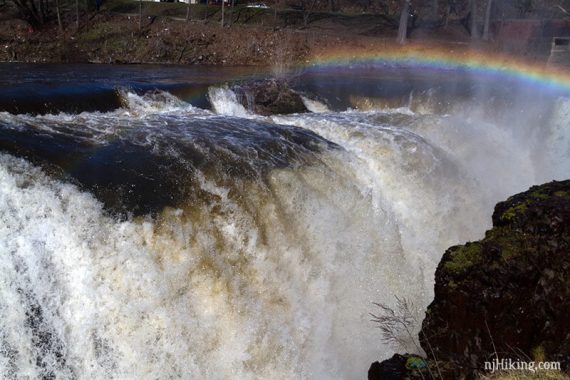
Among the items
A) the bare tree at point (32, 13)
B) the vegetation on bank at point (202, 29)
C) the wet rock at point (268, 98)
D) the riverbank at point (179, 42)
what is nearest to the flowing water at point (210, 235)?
the wet rock at point (268, 98)

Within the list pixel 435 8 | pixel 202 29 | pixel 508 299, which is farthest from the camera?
pixel 435 8

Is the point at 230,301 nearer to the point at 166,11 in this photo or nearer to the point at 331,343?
the point at 331,343

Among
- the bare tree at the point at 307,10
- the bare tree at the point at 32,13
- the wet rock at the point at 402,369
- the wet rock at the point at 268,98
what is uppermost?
the bare tree at the point at 307,10

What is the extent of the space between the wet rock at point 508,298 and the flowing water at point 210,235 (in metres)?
0.86

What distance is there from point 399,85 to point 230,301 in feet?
39.0

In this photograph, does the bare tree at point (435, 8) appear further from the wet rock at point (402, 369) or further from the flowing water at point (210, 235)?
the wet rock at point (402, 369)

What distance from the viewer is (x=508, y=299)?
183 inches

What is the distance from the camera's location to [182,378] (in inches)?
233

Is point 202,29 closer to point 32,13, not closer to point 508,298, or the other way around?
point 32,13

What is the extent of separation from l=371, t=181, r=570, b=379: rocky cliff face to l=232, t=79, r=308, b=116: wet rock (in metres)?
8.54

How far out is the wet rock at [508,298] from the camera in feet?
14.9

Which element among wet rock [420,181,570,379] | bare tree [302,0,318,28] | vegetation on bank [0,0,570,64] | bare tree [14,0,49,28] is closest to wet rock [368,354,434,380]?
wet rock [420,181,570,379]

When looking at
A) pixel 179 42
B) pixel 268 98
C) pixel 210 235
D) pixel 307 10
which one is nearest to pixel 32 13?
pixel 179 42

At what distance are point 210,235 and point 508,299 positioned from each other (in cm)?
346
